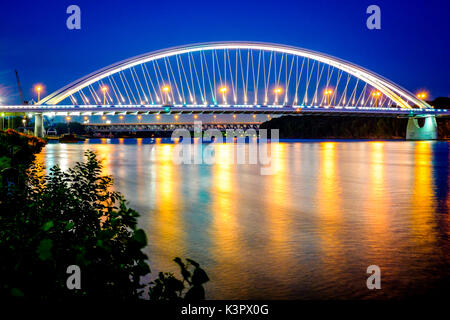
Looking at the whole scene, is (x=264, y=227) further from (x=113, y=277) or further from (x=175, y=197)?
(x=113, y=277)

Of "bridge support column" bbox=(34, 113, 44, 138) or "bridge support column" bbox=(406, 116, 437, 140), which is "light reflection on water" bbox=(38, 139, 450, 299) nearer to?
"bridge support column" bbox=(34, 113, 44, 138)

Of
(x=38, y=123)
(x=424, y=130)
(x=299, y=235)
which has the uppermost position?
(x=38, y=123)

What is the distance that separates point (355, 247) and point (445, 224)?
3258 millimetres

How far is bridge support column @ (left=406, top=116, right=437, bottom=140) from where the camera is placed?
317 feet

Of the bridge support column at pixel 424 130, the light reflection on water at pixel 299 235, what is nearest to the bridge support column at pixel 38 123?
the light reflection on water at pixel 299 235

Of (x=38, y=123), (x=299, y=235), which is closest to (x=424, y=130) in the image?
(x=38, y=123)

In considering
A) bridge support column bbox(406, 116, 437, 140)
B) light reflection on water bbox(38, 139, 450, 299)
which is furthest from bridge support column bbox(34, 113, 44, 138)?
bridge support column bbox(406, 116, 437, 140)

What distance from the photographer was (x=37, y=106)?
258 ft

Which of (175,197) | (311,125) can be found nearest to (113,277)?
(175,197)

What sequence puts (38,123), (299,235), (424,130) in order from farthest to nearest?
(424,130)
(38,123)
(299,235)

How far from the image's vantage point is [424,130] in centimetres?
9844

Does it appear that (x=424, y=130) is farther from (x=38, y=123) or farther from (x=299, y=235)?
(x=299, y=235)

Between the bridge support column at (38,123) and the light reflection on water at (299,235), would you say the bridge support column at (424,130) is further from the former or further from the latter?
the light reflection on water at (299,235)

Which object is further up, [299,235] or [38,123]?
[38,123]
